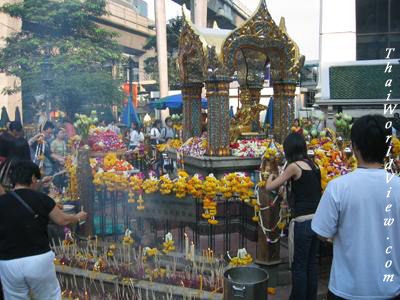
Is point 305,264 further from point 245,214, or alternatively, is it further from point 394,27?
point 394,27

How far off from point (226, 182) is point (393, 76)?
991cm

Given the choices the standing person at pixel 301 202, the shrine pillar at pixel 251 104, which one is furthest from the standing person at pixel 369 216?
the shrine pillar at pixel 251 104

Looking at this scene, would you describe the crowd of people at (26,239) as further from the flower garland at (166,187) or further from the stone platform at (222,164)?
the stone platform at (222,164)

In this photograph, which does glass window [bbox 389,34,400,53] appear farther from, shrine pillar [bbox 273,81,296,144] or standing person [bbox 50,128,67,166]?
standing person [bbox 50,128,67,166]

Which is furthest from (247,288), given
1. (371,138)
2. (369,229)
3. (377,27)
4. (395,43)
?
(377,27)

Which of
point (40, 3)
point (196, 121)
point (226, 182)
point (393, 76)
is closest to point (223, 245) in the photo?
point (226, 182)

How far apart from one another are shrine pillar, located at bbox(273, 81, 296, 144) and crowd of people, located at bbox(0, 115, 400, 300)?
4.94 metres

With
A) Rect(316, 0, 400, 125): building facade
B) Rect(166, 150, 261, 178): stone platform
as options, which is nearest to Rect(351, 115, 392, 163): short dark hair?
Rect(166, 150, 261, 178): stone platform

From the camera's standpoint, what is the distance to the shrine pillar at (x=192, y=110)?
11.0m

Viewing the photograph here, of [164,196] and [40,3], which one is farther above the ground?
[40,3]

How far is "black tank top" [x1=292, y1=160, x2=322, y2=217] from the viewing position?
4509 millimetres

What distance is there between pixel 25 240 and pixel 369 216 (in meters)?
2.70

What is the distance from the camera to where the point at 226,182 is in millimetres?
5762

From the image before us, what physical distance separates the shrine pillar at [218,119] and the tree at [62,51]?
16664 mm
